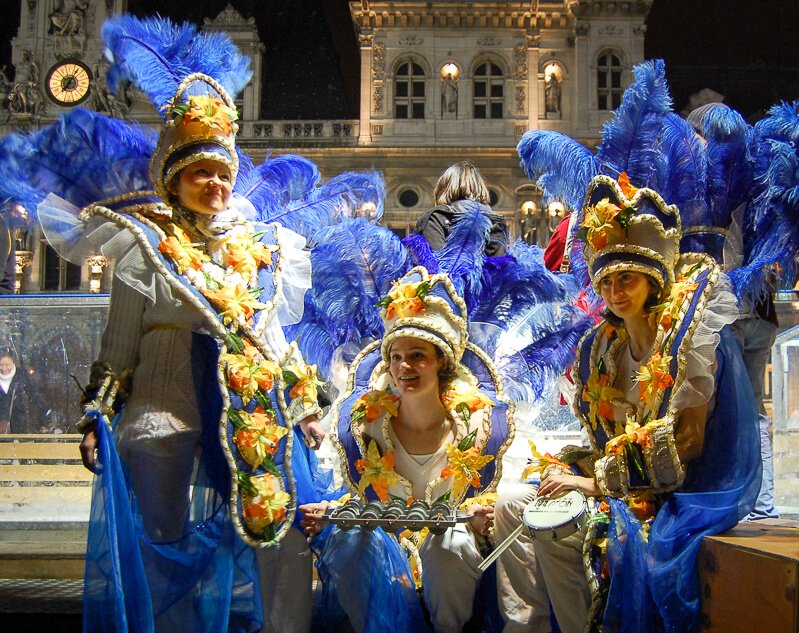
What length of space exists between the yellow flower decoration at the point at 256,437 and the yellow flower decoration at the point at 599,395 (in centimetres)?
98

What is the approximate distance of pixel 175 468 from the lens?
2.89 m

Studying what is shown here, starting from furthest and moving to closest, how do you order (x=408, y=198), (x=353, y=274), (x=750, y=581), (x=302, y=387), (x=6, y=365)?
(x=408, y=198)
(x=6, y=365)
(x=353, y=274)
(x=302, y=387)
(x=750, y=581)

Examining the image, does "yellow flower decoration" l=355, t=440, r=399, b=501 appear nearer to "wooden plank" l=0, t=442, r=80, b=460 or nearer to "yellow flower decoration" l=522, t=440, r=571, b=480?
"yellow flower decoration" l=522, t=440, r=571, b=480

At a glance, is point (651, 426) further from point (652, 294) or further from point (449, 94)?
point (449, 94)

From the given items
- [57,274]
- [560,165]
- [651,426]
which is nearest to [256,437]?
[651,426]

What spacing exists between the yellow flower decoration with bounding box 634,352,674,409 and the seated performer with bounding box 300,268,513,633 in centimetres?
58

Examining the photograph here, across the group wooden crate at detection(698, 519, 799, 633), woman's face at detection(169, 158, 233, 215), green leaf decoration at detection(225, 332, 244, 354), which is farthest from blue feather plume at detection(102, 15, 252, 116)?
wooden crate at detection(698, 519, 799, 633)

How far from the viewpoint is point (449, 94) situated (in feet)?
60.6

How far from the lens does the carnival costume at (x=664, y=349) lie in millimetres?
2768

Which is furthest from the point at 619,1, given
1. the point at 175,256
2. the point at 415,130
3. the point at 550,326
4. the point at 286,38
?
the point at 175,256

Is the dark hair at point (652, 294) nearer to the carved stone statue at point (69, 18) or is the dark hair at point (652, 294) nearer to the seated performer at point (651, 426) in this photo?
the seated performer at point (651, 426)

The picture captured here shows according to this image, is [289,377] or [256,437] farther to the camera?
[289,377]

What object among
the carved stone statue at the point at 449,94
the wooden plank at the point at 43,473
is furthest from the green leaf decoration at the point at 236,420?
the carved stone statue at the point at 449,94

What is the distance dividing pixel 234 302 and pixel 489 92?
16.1m
